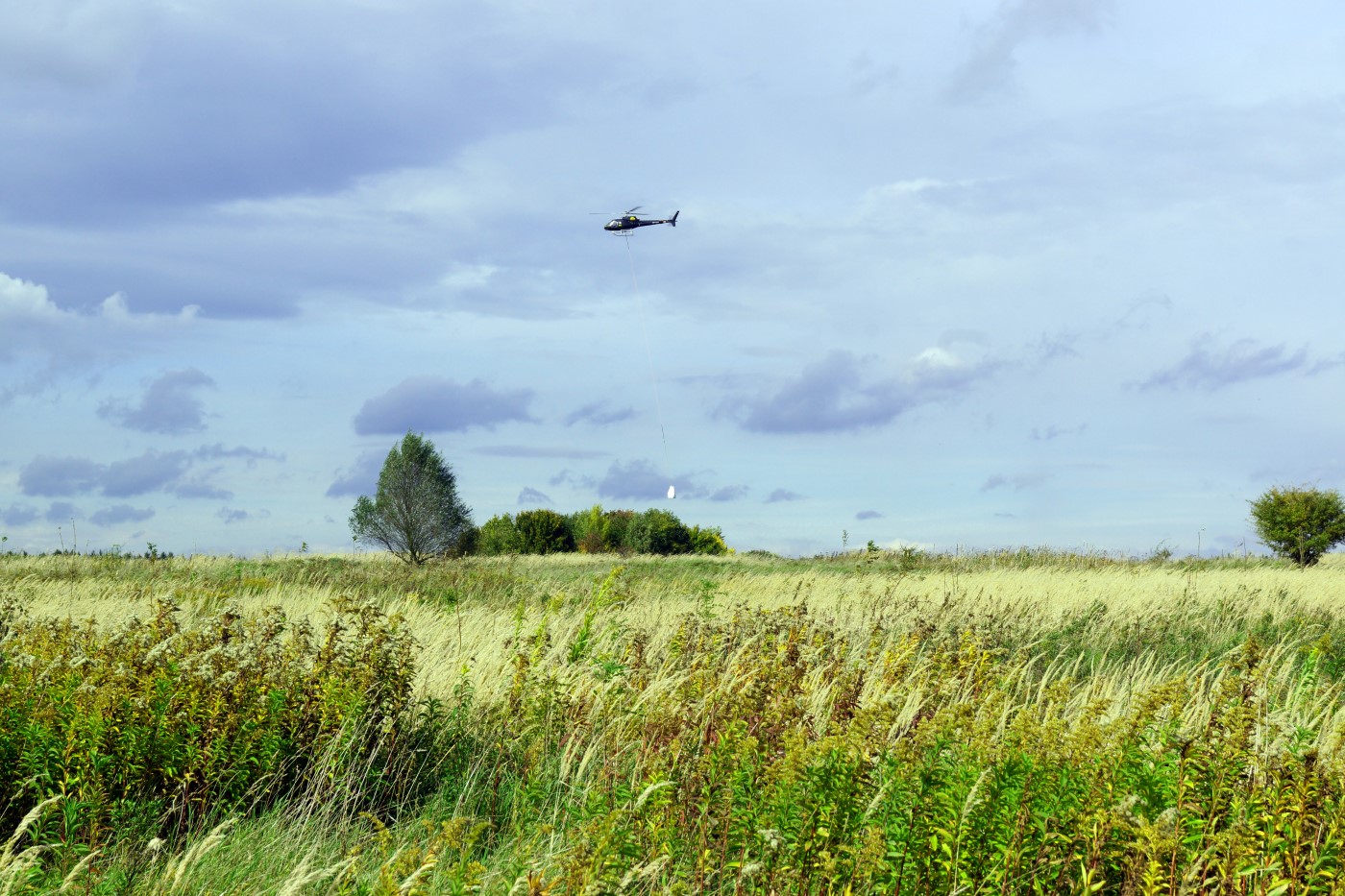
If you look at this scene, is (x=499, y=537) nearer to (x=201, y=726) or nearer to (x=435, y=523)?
(x=435, y=523)

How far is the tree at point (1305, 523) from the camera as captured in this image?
35.4 metres

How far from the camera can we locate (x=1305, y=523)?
35531mm

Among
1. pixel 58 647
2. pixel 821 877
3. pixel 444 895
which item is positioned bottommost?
pixel 444 895

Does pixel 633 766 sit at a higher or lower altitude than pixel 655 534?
lower

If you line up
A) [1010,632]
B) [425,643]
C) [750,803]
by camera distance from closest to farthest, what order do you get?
1. [750,803]
2. [425,643]
3. [1010,632]

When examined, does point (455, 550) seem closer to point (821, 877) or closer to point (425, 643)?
point (425, 643)

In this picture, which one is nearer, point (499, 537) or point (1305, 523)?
point (1305, 523)

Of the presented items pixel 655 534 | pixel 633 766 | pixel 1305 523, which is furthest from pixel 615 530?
pixel 633 766

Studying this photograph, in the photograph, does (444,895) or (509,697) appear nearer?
(444,895)

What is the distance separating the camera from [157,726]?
518cm

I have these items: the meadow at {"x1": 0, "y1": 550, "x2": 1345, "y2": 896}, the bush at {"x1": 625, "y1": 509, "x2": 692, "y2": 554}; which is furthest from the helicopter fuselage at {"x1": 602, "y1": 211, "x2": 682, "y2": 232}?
the bush at {"x1": 625, "y1": 509, "x2": 692, "y2": 554}

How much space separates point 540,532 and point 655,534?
644cm

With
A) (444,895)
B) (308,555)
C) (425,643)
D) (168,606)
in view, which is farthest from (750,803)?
(308,555)

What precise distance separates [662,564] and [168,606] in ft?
81.4
